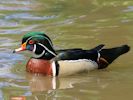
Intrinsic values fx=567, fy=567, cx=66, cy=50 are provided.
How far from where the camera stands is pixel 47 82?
9.52 m

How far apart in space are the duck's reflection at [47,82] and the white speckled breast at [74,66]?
5.2 inches

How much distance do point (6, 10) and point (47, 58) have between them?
5.35 meters

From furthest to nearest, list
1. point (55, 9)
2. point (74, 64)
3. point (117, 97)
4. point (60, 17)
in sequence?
point (55, 9) < point (60, 17) < point (74, 64) < point (117, 97)

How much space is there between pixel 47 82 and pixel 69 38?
2.69 metres

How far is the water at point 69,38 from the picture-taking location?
8906mm

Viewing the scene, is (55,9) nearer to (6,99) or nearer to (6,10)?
(6,10)

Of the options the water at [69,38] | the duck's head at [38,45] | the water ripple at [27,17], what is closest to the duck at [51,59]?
the duck's head at [38,45]

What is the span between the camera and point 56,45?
37.9ft

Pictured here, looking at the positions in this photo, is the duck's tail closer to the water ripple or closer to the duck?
the duck

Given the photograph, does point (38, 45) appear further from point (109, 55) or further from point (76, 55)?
point (109, 55)

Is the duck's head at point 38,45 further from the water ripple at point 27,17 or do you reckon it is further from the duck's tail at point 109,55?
the water ripple at point 27,17

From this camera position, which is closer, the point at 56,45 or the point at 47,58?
the point at 47,58

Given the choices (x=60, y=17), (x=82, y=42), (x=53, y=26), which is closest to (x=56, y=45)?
(x=82, y=42)

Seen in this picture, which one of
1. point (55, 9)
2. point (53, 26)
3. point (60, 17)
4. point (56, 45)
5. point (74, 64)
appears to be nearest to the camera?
point (74, 64)
